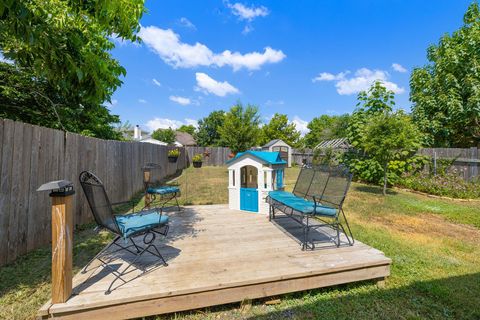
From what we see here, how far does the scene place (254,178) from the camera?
5078 millimetres

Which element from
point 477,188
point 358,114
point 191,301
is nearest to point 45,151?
point 191,301

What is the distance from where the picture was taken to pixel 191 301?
2.19m

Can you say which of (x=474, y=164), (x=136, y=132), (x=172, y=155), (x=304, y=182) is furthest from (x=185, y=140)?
(x=304, y=182)

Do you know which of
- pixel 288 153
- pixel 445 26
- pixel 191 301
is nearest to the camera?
pixel 191 301

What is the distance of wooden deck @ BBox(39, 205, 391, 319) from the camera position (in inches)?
80.8

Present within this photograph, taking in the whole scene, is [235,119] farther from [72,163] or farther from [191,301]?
[191,301]

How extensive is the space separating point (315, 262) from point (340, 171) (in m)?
1.66

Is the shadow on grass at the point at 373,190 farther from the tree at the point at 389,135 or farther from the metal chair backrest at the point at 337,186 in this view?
the metal chair backrest at the point at 337,186

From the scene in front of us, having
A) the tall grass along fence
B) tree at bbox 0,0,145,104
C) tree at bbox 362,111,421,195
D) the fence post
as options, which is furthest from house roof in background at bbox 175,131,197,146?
tree at bbox 0,0,145,104

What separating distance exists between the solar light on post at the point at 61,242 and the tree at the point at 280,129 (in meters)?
37.5

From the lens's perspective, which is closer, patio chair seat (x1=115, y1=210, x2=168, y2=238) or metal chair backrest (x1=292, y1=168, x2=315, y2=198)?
patio chair seat (x1=115, y1=210, x2=168, y2=238)

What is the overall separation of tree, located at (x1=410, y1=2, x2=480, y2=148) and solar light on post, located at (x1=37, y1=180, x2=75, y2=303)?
15655mm

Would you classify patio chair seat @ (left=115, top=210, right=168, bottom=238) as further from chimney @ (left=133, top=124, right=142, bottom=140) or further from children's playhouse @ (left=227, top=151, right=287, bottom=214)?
chimney @ (left=133, top=124, right=142, bottom=140)

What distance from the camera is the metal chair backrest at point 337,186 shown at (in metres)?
3.49
